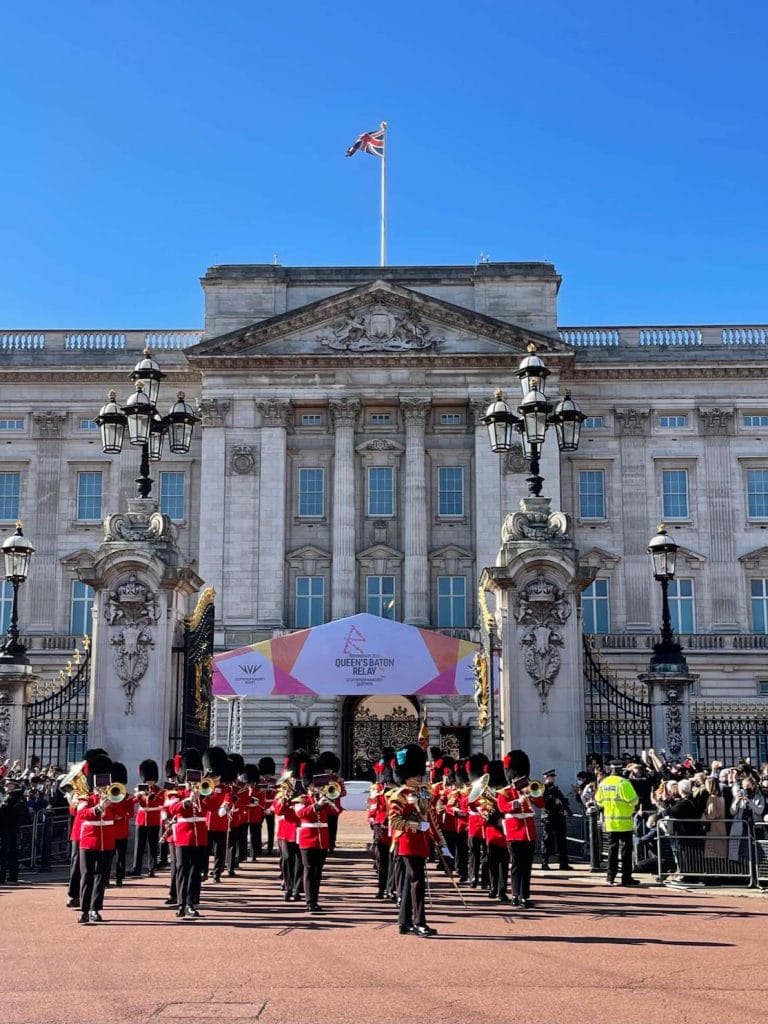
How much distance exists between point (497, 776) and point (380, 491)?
33.7m

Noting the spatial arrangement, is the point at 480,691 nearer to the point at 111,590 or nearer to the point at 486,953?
the point at 111,590

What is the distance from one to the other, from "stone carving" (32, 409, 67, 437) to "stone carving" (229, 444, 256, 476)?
714 cm

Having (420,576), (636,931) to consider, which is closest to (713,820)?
(636,931)

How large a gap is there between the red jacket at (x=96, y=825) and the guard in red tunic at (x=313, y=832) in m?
2.14

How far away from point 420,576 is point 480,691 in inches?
1045

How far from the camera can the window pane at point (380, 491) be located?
4850 cm

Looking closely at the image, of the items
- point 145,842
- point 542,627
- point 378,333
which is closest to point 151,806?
point 145,842

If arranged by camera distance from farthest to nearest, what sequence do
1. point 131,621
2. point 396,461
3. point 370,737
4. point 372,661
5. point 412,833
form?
point 396,461 < point 370,737 < point 372,661 < point 131,621 < point 412,833

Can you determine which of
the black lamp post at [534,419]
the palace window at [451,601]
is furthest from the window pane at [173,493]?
the black lamp post at [534,419]

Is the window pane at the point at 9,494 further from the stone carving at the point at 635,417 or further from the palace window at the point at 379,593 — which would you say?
the stone carving at the point at 635,417

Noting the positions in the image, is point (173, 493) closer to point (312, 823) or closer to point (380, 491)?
point (380, 491)

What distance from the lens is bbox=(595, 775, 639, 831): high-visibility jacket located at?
17062 millimetres

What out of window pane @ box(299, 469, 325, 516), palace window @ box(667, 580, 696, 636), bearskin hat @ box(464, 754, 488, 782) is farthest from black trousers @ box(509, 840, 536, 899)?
palace window @ box(667, 580, 696, 636)

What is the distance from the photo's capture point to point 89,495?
4991 centimetres
